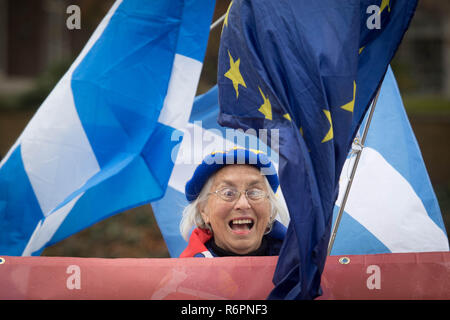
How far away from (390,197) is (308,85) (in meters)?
1.52

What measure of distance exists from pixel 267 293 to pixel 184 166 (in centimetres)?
163

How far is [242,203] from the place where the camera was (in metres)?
2.76

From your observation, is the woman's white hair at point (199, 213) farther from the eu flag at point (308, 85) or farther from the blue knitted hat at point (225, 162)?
the eu flag at point (308, 85)

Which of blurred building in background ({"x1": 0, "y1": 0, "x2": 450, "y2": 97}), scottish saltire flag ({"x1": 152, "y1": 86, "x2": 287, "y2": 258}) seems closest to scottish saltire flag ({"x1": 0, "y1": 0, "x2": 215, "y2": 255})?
scottish saltire flag ({"x1": 152, "y1": 86, "x2": 287, "y2": 258})

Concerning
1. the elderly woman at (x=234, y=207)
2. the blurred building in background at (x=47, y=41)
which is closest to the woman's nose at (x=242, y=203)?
the elderly woman at (x=234, y=207)

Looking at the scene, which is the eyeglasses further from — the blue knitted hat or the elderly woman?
the blue knitted hat

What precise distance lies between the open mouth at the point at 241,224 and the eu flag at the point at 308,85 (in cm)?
67

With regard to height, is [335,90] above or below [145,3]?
below

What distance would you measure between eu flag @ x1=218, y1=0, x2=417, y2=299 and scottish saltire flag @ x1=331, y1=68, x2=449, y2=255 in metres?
1.07

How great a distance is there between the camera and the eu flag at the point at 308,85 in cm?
191

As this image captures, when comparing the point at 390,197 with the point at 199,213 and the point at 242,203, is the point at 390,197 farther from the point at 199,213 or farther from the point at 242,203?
the point at 199,213

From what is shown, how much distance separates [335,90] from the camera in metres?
2.00
